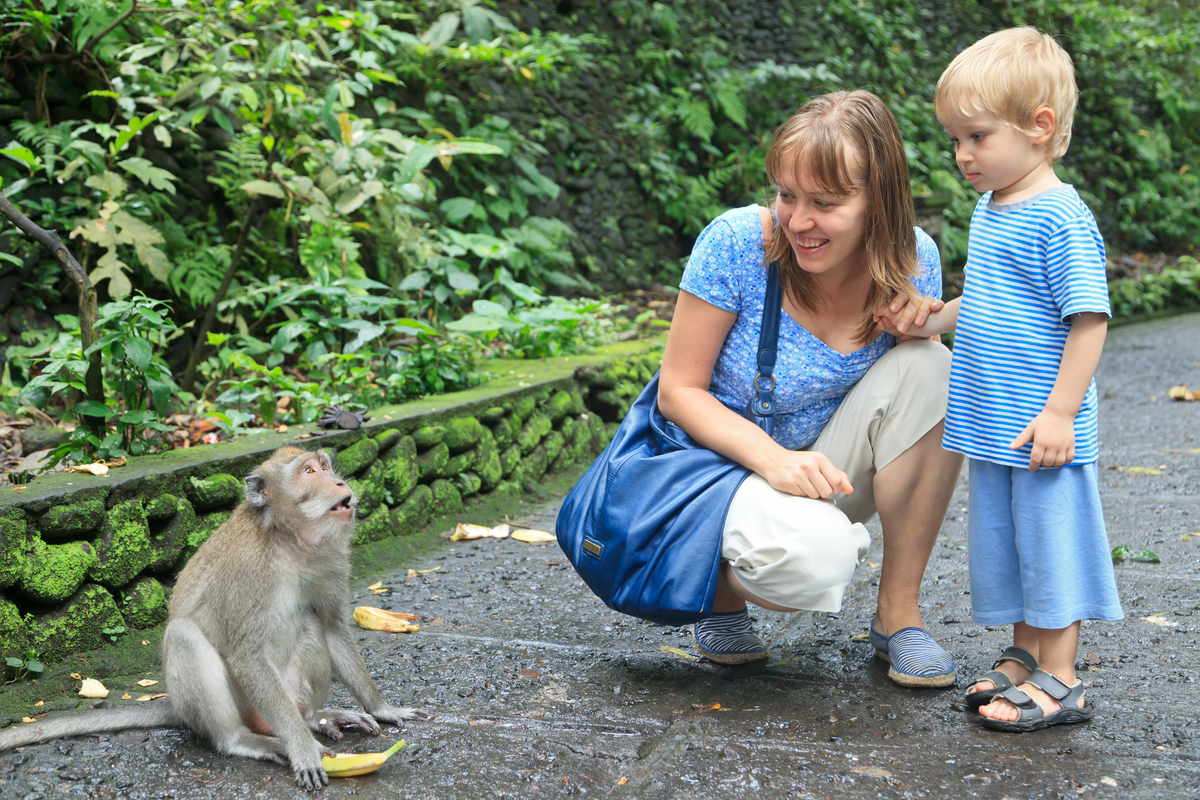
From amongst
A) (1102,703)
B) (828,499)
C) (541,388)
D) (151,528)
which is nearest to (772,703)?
(828,499)

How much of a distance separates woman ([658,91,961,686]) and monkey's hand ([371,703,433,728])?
0.80 m

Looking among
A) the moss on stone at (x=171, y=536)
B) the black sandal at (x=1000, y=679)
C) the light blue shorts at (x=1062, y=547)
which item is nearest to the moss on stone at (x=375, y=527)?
the moss on stone at (x=171, y=536)

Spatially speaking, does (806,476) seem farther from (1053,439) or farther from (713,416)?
(1053,439)

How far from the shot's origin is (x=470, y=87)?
22.6ft

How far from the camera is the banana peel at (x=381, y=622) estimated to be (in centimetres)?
292

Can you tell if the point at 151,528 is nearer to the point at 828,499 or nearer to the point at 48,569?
the point at 48,569

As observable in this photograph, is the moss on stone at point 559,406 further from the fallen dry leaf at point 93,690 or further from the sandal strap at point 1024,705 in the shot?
the sandal strap at point 1024,705

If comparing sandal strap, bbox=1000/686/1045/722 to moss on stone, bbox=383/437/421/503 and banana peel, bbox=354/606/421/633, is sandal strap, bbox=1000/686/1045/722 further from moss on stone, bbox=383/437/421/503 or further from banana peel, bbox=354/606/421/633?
moss on stone, bbox=383/437/421/503

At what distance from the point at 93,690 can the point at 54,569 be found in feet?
1.15

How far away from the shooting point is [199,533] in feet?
9.62

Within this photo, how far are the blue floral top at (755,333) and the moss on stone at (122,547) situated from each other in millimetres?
1725

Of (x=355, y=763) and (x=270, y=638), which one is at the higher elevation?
(x=270, y=638)

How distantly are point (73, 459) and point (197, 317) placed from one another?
1864mm

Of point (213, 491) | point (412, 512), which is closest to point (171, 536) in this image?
point (213, 491)
